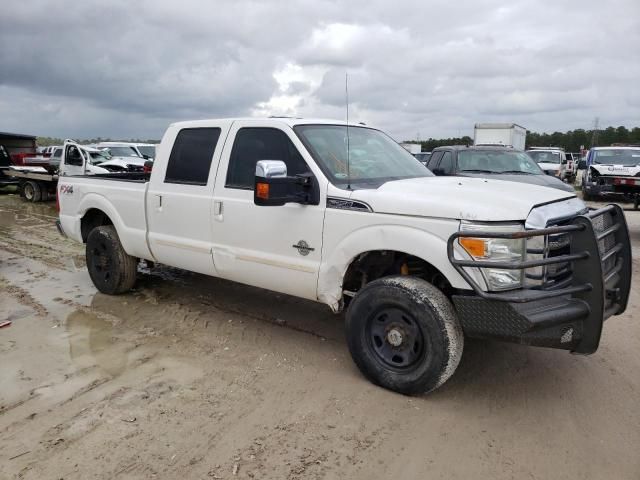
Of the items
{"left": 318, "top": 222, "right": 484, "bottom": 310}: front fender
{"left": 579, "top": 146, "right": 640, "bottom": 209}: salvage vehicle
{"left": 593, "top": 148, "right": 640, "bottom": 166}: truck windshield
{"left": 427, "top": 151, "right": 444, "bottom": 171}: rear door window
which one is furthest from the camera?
{"left": 593, "top": 148, "right": 640, "bottom": 166}: truck windshield

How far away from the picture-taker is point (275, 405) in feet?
11.6

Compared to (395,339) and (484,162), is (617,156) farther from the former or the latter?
(395,339)

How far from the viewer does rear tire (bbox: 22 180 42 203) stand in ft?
53.6

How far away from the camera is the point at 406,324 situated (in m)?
3.58

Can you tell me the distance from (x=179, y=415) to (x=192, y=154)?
254cm

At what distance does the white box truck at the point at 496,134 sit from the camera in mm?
23578

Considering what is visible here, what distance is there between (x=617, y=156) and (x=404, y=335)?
574 inches

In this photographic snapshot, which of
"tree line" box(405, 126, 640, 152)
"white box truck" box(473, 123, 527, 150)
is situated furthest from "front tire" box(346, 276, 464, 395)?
"tree line" box(405, 126, 640, 152)

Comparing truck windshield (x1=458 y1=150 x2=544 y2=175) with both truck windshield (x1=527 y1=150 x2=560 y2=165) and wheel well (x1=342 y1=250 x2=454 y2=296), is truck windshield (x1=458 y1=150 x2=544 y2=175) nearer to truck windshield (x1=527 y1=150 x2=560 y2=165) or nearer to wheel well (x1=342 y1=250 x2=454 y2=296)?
wheel well (x1=342 y1=250 x2=454 y2=296)

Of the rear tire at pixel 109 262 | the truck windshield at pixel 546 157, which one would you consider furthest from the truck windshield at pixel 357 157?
the truck windshield at pixel 546 157

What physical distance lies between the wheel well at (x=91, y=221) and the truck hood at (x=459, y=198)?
3.87 m

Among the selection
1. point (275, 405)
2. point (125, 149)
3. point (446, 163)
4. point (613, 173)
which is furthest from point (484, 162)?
point (125, 149)

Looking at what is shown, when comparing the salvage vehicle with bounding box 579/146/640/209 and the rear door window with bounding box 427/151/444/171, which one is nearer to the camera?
the rear door window with bounding box 427/151/444/171

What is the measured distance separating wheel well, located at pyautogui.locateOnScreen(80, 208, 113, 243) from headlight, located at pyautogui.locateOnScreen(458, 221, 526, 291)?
4.66 m
